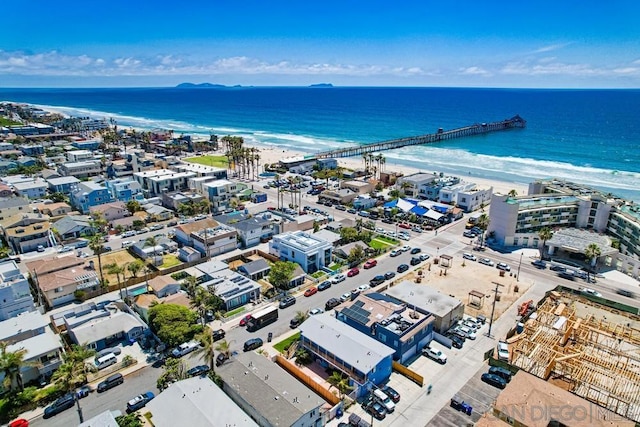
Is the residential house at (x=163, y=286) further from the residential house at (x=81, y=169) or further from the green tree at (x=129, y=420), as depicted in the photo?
the residential house at (x=81, y=169)

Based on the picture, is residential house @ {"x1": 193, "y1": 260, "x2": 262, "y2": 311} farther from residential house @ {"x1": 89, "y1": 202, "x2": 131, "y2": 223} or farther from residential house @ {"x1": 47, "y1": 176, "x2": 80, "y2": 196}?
residential house @ {"x1": 47, "y1": 176, "x2": 80, "y2": 196}

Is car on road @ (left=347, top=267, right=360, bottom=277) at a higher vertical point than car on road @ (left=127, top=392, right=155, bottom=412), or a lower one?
higher

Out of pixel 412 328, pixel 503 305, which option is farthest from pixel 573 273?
pixel 412 328

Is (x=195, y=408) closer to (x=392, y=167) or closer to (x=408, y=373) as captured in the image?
(x=408, y=373)

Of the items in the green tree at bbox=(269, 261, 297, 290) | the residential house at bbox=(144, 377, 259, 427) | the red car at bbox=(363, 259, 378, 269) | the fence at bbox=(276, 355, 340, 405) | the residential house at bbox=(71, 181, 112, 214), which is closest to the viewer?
the residential house at bbox=(144, 377, 259, 427)

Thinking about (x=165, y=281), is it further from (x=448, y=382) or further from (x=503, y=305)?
(x=503, y=305)

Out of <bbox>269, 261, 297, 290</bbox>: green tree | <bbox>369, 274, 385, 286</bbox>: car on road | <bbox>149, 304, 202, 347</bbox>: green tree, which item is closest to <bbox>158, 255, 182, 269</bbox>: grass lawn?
<bbox>149, 304, 202, 347</bbox>: green tree
